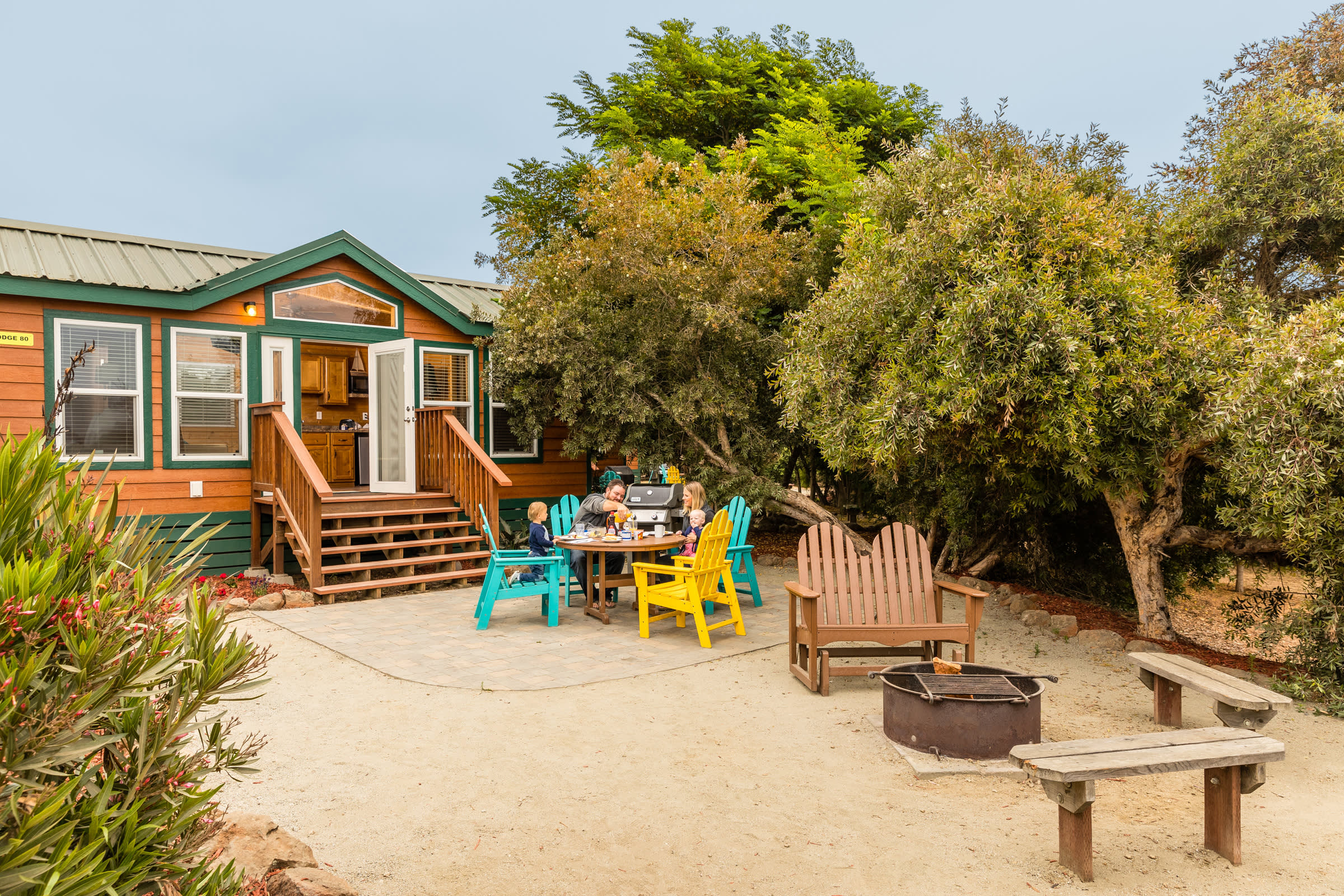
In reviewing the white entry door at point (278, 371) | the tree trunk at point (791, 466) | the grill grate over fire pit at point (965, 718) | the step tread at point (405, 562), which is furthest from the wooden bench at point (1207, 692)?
the white entry door at point (278, 371)

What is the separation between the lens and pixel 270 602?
7.95 m

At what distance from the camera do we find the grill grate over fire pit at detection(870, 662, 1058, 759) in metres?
3.86

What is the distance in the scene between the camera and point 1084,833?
2863mm

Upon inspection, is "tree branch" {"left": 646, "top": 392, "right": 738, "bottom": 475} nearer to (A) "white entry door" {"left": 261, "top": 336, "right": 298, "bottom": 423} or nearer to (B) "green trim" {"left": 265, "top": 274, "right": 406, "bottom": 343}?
(B) "green trim" {"left": 265, "top": 274, "right": 406, "bottom": 343}

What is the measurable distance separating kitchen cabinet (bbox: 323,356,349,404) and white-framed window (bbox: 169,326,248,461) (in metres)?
3.04

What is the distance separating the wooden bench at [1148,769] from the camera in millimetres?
2828

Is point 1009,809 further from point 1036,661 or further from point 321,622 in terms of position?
point 321,622

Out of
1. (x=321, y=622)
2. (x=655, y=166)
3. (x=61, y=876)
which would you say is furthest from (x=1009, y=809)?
(x=655, y=166)

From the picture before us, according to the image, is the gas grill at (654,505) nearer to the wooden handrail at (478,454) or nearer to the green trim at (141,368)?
the wooden handrail at (478,454)

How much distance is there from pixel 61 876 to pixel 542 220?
15595 mm

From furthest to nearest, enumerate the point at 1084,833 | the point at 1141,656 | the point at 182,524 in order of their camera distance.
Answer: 1. the point at 182,524
2. the point at 1141,656
3. the point at 1084,833

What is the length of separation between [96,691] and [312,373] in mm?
12333

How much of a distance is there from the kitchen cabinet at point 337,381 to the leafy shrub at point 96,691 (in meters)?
11.9

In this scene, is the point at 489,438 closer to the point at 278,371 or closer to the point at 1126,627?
the point at 278,371
